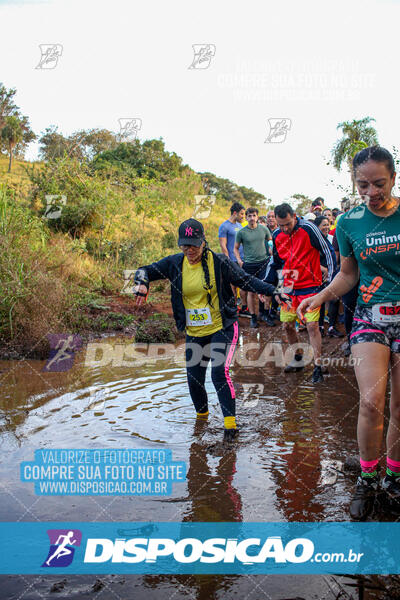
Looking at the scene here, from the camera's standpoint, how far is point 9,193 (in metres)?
9.57

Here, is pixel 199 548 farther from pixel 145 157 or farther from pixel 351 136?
pixel 145 157

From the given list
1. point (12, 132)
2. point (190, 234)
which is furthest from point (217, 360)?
point (12, 132)

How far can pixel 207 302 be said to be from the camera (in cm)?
474

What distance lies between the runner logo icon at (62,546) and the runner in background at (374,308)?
65.5 inches

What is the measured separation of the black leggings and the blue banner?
158 cm

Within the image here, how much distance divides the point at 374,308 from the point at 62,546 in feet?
7.60

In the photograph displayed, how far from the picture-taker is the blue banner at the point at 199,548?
2768mm

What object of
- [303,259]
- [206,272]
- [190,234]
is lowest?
[206,272]

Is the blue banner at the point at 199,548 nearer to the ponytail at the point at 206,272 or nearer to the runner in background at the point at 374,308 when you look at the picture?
the runner in background at the point at 374,308

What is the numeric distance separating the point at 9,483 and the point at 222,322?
2185mm

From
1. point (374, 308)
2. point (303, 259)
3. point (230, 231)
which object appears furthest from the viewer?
point (230, 231)

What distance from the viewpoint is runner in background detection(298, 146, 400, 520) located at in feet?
10.1

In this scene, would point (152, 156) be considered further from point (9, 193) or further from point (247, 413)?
point (247, 413)

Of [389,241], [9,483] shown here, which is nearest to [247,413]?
[9,483]
